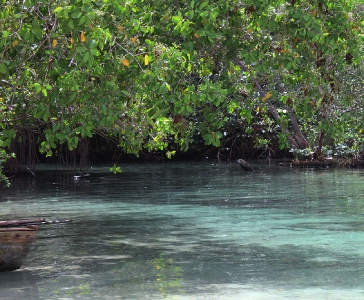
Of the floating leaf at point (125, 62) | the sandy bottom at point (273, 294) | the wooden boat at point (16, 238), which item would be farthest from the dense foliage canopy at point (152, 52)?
the sandy bottom at point (273, 294)

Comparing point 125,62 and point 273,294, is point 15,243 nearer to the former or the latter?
point 125,62

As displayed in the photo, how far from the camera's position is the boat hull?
7.92 m

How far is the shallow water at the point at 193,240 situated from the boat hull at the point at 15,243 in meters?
0.19

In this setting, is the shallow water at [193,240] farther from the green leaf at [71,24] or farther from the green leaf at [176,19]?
the green leaf at [176,19]

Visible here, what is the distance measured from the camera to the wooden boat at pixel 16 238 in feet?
26.0

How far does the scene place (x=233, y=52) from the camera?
9.93 m

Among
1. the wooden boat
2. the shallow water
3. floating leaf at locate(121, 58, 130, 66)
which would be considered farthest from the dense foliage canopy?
the shallow water

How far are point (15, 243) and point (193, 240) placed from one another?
314 centimetres

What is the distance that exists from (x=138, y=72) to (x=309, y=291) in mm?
2922

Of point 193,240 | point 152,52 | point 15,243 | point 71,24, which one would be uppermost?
point 71,24

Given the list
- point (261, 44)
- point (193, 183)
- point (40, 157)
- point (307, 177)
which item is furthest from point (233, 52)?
point (40, 157)

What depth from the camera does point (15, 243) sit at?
315 inches

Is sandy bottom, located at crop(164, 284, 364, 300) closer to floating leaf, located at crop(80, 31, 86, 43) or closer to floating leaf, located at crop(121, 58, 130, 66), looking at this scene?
floating leaf, located at crop(121, 58, 130, 66)

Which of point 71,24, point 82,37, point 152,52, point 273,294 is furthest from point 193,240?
point 71,24
